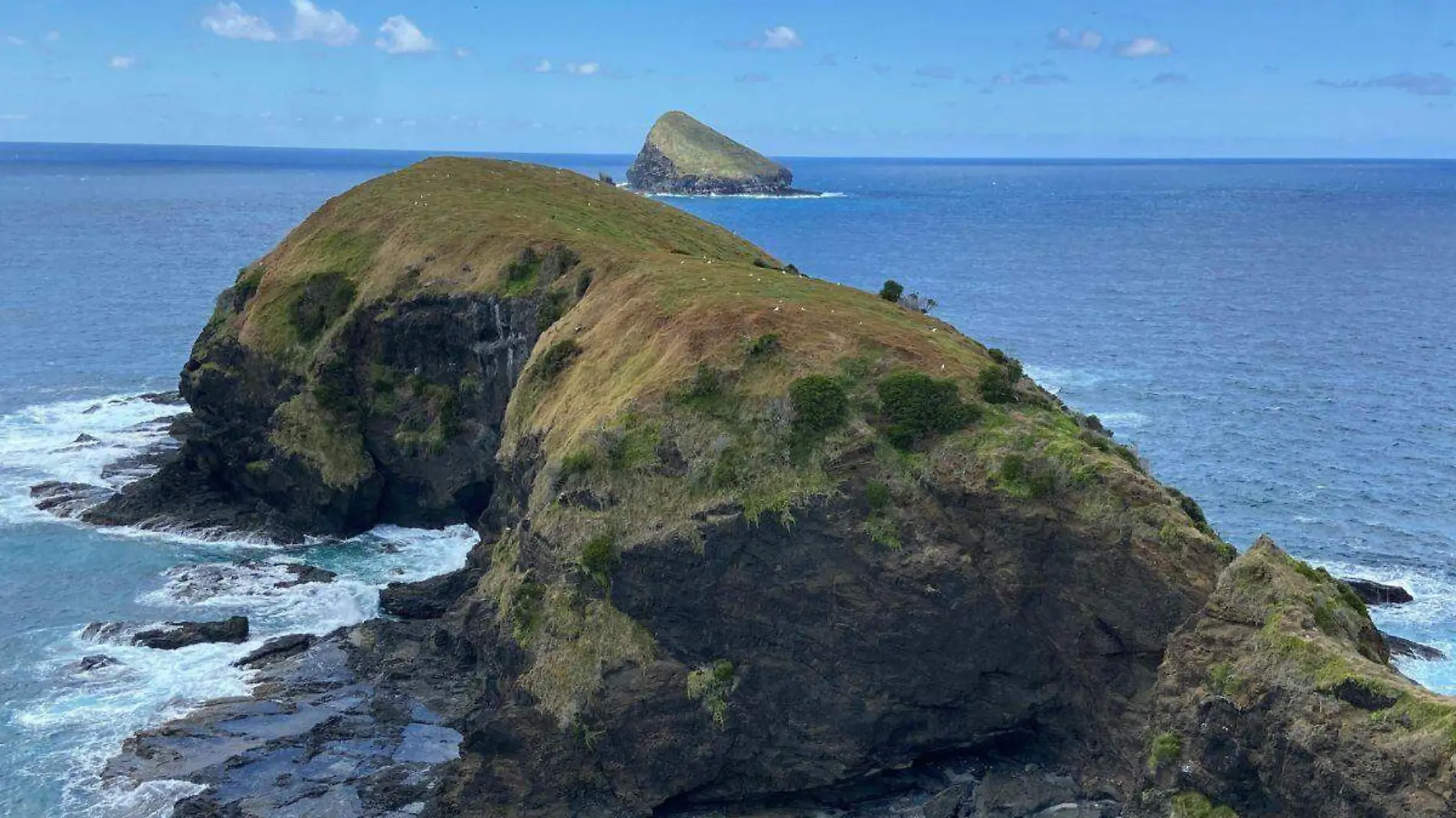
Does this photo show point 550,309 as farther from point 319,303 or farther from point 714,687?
point 714,687

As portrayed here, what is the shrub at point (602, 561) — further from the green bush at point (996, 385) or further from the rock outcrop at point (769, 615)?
the green bush at point (996, 385)

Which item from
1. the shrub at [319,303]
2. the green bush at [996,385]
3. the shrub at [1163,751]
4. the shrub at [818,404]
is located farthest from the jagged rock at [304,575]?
the shrub at [1163,751]

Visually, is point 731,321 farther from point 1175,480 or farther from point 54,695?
point 1175,480

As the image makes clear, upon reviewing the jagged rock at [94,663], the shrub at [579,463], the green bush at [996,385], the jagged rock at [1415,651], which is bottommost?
the jagged rock at [94,663]

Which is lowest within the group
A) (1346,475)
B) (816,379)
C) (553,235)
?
(1346,475)

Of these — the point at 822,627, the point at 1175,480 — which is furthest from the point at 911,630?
the point at 1175,480

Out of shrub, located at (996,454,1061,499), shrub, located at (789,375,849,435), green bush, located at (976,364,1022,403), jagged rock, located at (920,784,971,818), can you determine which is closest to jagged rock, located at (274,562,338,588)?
shrub, located at (789,375,849,435)
